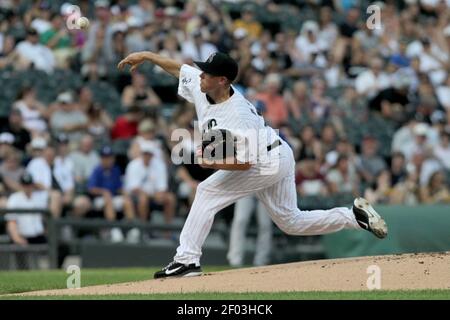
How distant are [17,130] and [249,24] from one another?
5.86 meters

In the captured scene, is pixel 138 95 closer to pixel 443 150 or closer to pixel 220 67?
pixel 443 150

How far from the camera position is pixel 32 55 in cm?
1680

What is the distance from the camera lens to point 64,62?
17.1 m

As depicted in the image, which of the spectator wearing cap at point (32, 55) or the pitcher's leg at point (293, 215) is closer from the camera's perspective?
the pitcher's leg at point (293, 215)

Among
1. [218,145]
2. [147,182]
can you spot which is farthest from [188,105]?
[218,145]

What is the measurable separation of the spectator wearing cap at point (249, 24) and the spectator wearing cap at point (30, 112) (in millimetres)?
5119

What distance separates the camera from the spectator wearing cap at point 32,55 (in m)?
16.7

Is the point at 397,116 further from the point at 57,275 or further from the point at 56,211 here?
the point at 57,275

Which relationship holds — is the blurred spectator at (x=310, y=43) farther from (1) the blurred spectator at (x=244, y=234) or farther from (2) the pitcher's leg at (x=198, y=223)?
(2) the pitcher's leg at (x=198, y=223)

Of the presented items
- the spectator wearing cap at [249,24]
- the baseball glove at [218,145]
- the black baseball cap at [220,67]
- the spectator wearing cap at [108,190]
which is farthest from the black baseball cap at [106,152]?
the baseball glove at [218,145]

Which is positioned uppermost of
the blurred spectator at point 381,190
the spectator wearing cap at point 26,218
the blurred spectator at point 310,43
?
the blurred spectator at point 310,43

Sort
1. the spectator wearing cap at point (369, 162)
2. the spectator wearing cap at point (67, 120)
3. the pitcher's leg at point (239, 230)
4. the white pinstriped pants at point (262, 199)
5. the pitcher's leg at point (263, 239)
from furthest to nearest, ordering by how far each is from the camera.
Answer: the spectator wearing cap at point (369, 162)
the spectator wearing cap at point (67, 120)
the pitcher's leg at point (263, 239)
the pitcher's leg at point (239, 230)
the white pinstriped pants at point (262, 199)

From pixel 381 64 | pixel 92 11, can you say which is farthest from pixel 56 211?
pixel 381 64

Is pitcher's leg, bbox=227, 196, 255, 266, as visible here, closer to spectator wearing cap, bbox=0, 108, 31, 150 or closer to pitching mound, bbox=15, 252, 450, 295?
spectator wearing cap, bbox=0, 108, 31, 150
